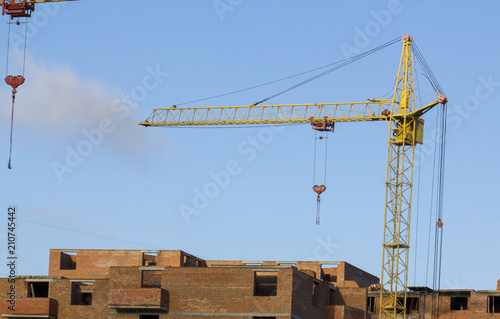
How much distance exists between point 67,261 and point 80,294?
601 inches

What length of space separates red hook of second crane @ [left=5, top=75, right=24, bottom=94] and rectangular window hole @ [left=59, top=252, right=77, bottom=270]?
833 inches

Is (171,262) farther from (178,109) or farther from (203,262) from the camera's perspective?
(178,109)

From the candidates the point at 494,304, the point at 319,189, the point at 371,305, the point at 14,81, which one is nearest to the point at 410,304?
the point at 371,305

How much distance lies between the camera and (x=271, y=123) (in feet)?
360

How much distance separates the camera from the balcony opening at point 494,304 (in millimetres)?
88738

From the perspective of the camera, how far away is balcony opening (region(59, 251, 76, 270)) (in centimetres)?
9607

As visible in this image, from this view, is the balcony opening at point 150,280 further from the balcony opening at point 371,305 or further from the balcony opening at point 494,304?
the balcony opening at point 494,304

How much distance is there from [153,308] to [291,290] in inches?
397

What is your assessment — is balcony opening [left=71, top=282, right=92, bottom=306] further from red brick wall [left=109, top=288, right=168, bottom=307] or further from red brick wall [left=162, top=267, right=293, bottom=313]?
red brick wall [left=162, top=267, right=293, bottom=313]

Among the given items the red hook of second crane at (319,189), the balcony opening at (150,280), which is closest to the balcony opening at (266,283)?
the balcony opening at (150,280)

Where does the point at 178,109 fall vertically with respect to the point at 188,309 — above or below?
above

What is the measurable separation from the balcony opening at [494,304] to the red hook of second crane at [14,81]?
42.0 metres

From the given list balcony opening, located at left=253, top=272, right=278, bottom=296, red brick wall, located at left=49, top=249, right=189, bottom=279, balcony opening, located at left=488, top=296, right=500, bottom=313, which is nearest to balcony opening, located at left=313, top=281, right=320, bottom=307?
balcony opening, located at left=253, top=272, right=278, bottom=296

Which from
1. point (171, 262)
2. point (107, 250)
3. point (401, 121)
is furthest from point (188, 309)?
point (401, 121)
